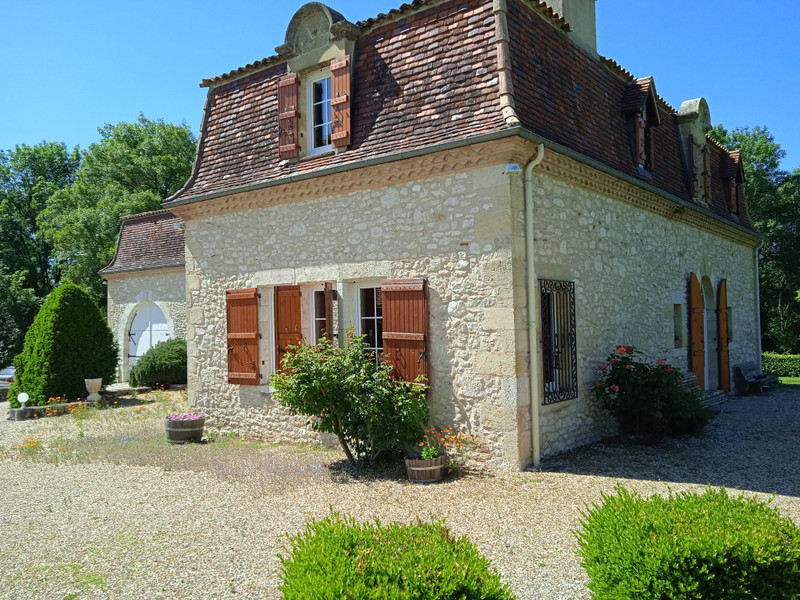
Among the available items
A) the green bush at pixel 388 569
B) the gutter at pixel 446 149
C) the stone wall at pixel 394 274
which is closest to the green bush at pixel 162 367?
the stone wall at pixel 394 274

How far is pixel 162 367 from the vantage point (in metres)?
16.4

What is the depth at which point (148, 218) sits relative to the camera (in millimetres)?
19609

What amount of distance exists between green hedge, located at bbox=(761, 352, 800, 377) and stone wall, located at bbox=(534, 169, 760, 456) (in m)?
10.2

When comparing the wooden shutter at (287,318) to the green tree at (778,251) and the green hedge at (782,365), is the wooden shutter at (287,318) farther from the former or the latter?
the green tree at (778,251)

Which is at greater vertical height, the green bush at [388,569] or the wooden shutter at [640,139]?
the wooden shutter at [640,139]

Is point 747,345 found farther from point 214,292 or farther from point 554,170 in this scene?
point 214,292

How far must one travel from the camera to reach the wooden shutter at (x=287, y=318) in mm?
8945

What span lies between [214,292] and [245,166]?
2082mm

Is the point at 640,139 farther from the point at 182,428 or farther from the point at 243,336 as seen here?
the point at 182,428

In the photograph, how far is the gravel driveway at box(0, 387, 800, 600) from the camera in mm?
4438

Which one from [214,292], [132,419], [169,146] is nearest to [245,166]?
[214,292]

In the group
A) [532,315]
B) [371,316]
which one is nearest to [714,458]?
[532,315]

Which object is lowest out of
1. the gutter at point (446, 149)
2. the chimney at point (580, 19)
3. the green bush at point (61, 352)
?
the green bush at point (61, 352)

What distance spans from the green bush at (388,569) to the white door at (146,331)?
1630 centimetres
